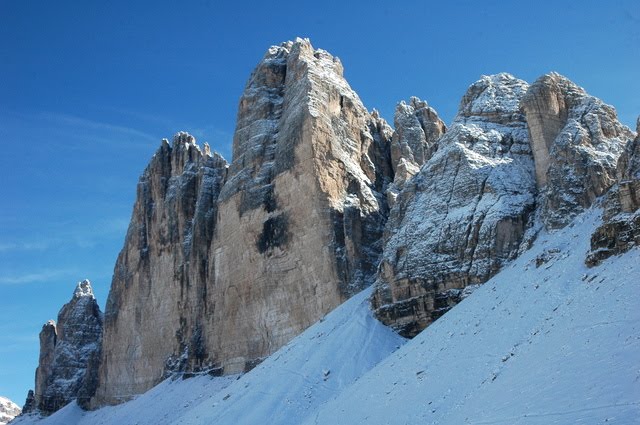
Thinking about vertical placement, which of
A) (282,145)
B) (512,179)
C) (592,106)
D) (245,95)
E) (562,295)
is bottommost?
(562,295)

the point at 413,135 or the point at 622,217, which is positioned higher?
the point at 413,135

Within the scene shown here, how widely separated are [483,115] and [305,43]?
84.2 feet

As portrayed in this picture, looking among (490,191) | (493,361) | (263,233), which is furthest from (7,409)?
(493,361)

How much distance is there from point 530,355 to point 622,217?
7.79 m

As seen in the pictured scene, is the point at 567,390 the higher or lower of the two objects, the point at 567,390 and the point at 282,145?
the lower

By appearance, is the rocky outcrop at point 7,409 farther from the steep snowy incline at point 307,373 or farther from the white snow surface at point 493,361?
the white snow surface at point 493,361

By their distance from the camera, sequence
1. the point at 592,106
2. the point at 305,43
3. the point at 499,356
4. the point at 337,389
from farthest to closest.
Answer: the point at 305,43, the point at 592,106, the point at 337,389, the point at 499,356

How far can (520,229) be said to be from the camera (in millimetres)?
39250

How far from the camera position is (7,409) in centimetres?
16038

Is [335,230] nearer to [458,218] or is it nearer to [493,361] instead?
[458,218]

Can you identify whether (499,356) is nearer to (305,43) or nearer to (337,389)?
(337,389)

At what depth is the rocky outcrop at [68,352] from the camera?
307ft

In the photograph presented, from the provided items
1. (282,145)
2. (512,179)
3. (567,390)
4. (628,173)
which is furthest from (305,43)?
(567,390)

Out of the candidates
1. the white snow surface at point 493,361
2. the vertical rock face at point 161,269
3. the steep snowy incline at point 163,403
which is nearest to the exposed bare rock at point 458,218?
A: the white snow surface at point 493,361
